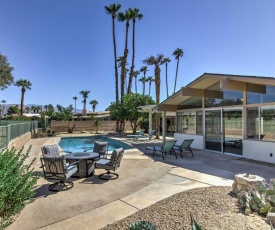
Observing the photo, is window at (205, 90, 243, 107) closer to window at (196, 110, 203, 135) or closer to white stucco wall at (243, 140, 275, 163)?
window at (196, 110, 203, 135)

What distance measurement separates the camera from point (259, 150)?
32.0 feet

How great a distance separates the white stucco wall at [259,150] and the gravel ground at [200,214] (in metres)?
5.56

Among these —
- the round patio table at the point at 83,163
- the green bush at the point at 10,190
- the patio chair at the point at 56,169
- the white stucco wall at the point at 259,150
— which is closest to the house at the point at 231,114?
the white stucco wall at the point at 259,150

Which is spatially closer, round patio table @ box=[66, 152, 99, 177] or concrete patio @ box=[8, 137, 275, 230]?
concrete patio @ box=[8, 137, 275, 230]

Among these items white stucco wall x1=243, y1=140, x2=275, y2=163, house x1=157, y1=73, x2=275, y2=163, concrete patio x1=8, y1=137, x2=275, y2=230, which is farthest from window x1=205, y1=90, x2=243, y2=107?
concrete patio x1=8, y1=137, x2=275, y2=230

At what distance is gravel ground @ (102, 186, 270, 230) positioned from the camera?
342 centimetres

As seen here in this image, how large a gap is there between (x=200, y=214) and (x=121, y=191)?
2564 millimetres

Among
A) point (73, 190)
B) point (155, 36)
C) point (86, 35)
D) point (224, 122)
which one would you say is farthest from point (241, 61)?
point (73, 190)

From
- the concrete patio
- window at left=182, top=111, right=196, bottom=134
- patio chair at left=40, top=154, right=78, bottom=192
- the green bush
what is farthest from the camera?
window at left=182, top=111, right=196, bottom=134

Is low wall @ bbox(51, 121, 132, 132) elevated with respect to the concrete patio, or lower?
elevated

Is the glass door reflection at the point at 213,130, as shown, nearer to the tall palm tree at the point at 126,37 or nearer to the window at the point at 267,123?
the window at the point at 267,123

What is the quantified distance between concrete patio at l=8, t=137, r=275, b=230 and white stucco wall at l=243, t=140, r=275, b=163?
0.86 metres

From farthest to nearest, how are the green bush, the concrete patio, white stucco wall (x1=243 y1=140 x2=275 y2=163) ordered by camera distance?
white stucco wall (x1=243 y1=140 x2=275 y2=163), the concrete patio, the green bush

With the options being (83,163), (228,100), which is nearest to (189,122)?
(228,100)
